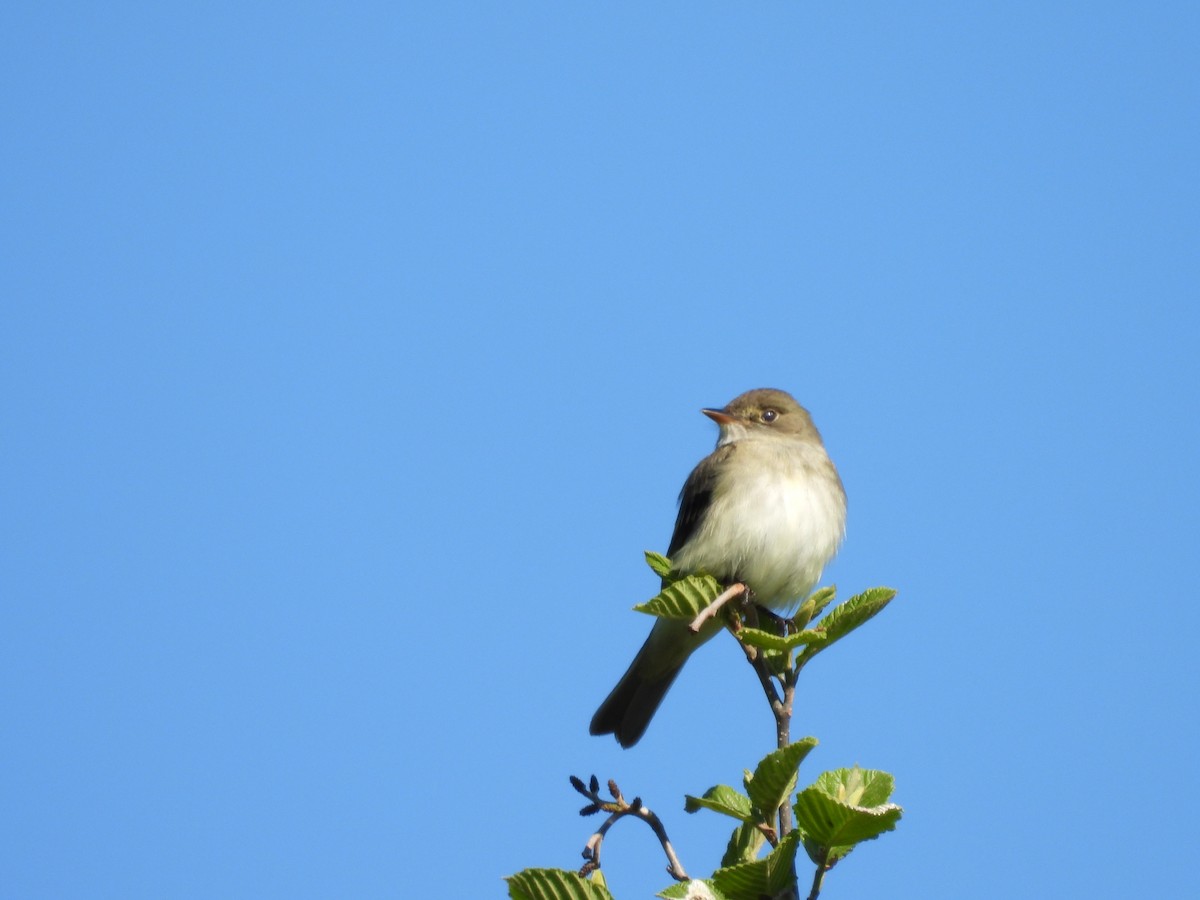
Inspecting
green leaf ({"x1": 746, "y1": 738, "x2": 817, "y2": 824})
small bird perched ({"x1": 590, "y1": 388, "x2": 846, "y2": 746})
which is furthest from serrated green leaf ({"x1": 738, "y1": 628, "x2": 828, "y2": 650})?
small bird perched ({"x1": 590, "y1": 388, "x2": 846, "y2": 746})

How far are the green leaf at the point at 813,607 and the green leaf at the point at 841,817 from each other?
88 cm

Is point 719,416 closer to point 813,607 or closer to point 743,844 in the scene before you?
point 813,607

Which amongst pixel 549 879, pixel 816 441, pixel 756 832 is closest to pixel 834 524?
pixel 816 441

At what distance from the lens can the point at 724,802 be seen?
11.0ft

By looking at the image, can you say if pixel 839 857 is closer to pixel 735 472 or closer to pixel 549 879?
pixel 549 879

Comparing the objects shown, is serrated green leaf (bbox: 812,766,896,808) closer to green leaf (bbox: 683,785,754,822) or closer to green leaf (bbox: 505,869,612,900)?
green leaf (bbox: 683,785,754,822)

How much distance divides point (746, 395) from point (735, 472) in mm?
1057

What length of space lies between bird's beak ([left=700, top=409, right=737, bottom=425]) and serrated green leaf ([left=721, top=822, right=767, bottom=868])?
14.9 feet

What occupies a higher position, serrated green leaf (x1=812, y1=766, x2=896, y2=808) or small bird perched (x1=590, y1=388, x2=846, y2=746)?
small bird perched (x1=590, y1=388, x2=846, y2=746)

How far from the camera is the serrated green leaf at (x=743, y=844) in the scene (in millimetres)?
3350

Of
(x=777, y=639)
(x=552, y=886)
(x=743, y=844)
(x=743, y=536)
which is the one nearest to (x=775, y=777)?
(x=743, y=844)

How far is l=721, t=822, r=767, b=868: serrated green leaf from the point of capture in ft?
11.0

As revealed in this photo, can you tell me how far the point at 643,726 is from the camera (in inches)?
277

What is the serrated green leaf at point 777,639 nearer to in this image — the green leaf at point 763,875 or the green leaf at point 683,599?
the green leaf at point 683,599
